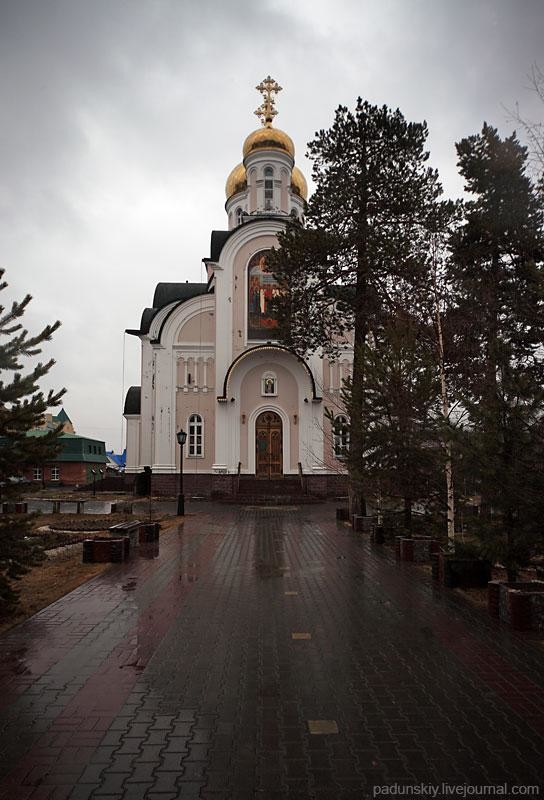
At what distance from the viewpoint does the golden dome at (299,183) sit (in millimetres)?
38219

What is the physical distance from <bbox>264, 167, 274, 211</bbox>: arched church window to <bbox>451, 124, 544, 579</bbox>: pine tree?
2182 cm

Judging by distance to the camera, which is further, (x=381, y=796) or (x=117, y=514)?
(x=117, y=514)

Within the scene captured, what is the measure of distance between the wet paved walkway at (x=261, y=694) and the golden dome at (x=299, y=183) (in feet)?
110

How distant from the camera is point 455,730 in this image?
4.23 m

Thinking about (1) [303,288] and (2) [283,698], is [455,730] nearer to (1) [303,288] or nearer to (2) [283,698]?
(2) [283,698]

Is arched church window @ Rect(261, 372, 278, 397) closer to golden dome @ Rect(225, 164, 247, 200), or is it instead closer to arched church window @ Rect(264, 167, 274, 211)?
arched church window @ Rect(264, 167, 274, 211)

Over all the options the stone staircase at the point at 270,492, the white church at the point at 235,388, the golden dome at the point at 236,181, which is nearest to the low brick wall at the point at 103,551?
the stone staircase at the point at 270,492

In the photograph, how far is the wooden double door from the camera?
3062 centimetres

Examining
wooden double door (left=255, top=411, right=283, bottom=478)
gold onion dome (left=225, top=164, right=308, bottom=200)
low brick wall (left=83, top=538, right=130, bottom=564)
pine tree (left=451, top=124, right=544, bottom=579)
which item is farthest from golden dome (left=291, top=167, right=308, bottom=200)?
low brick wall (left=83, top=538, right=130, bottom=564)

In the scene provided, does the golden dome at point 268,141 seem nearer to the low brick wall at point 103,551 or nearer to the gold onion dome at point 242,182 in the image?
the gold onion dome at point 242,182

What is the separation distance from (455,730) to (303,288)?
15.1 m

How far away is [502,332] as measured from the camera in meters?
11.2

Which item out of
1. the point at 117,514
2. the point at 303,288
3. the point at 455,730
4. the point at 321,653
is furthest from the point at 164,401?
the point at 455,730

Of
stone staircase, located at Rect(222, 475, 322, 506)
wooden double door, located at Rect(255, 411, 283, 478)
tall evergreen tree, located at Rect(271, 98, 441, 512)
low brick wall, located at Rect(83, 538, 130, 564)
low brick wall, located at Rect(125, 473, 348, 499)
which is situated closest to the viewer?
low brick wall, located at Rect(83, 538, 130, 564)
